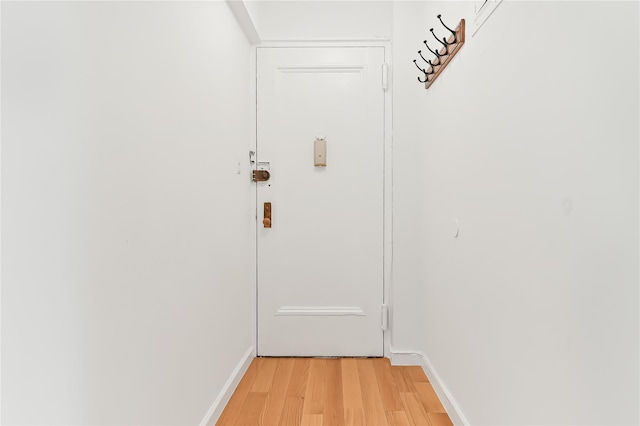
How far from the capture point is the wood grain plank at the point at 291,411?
1663 millimetres

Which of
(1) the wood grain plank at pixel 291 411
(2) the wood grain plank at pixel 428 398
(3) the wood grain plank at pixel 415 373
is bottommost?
(3) the wood grain plank at pixel 415 373

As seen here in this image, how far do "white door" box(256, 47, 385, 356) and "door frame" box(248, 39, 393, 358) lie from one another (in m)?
0.03

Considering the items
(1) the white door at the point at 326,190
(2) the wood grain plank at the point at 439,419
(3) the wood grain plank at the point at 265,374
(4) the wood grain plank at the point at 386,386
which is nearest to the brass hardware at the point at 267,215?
(1) the white door at the point at 326,190

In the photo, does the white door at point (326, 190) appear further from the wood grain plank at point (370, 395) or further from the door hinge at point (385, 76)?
the wood grain plank at point (370, 395)

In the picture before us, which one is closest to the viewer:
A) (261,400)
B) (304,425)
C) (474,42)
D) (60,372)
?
(60,372)

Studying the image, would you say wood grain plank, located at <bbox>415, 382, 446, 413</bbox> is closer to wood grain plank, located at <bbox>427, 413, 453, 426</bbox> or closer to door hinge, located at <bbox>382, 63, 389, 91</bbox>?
wood grain plank, located at <bbox>427, 413, 453, 426</bbox>

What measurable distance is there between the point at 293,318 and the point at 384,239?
76 cm

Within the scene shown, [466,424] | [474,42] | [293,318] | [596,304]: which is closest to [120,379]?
[596,304]

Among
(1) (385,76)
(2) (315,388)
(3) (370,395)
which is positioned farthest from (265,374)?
(1) (385,76)

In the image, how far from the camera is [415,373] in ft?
7.00

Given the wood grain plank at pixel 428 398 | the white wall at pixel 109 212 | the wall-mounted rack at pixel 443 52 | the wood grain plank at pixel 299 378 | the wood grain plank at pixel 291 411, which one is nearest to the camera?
the white wall at pixel 109 212

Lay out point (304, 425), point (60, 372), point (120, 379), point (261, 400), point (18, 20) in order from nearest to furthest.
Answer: point (18, 20) < point (60, 372) < point (120, 379) < point (304, 425) < point (261, 400)

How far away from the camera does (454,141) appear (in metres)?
1.65

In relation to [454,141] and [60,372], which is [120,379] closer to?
[60,372]
